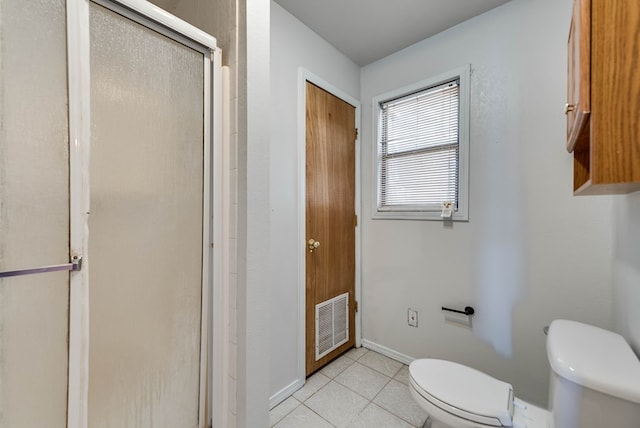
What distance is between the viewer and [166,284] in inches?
36.5

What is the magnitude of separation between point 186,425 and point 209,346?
0.28 meters

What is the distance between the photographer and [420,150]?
196 cm

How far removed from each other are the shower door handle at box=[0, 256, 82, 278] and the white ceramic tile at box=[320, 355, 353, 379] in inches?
67.1

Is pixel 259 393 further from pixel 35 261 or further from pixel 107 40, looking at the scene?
pixel 107 40

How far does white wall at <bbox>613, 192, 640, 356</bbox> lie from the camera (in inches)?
37.7

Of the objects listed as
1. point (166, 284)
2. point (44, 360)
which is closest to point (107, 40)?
point (166, 284)

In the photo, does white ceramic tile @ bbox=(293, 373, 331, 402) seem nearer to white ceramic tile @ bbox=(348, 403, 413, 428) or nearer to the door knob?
white ceramic tile @ bbox=(348, 403, 413, 428)

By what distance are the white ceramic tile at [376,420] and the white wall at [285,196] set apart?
0.45m

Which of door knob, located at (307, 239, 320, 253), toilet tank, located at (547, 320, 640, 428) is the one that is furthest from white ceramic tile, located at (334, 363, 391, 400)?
toilet tank, located at (547, 320, 640, 428)

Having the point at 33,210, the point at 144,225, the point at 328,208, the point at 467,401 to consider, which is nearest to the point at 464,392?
the point at 467,401

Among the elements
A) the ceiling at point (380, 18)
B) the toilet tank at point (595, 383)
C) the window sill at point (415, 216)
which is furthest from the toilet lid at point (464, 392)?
the ceiling at point (380, 18)

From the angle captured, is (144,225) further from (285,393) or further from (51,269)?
(285,393)

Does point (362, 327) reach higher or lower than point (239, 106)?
lower

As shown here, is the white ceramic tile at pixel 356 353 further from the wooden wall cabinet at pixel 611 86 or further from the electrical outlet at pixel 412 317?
the wooden wall cabinet at pixel 611 86
